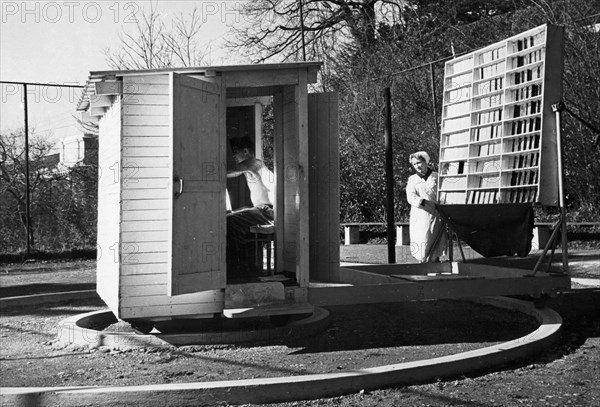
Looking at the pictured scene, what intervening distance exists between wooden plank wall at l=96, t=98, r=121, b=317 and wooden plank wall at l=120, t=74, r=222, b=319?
0.12 metres

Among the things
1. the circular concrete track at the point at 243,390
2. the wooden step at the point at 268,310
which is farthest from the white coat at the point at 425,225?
the circular concrete track at the point at 243,390

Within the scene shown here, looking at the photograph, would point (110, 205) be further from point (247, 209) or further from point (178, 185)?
point (247, 209)

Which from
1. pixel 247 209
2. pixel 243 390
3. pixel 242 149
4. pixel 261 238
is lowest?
pixel 243 390

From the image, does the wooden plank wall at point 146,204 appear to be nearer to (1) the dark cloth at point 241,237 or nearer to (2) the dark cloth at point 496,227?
(1) the dark cloth at point 241,237

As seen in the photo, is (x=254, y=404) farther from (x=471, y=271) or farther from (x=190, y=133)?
(x=471, y=271)

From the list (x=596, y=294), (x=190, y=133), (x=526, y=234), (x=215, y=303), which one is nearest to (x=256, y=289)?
(x=215, y=303)

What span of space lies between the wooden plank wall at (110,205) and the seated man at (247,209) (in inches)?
56.7

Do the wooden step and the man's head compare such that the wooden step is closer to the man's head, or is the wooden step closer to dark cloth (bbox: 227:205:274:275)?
dark cloth (bbox: 227:205:274:275)

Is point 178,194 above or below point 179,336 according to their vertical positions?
above

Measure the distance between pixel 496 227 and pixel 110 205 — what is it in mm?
4706

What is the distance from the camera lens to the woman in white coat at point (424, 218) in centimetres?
1230

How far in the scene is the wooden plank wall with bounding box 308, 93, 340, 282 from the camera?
9680 millimetres

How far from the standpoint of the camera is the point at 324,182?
9773 mm

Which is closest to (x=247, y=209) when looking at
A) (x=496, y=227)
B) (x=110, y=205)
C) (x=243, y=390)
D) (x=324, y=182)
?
(x=324, y=182)
